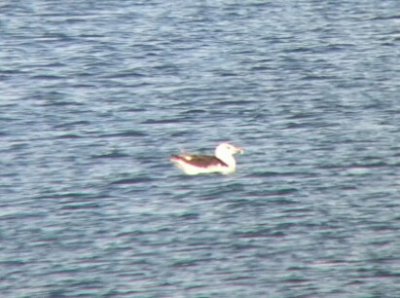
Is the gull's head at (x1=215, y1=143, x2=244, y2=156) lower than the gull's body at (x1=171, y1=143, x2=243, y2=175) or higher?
higher

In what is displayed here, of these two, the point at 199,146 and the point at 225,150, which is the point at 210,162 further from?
the point at 199,146

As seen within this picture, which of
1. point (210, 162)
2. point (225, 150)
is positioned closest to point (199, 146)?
point (225, 150)

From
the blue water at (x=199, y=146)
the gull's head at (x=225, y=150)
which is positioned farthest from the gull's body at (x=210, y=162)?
the blue water at (x=199, y=146)

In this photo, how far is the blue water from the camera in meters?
27.7

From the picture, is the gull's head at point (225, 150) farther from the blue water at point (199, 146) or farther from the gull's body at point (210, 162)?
the blue water at point (199, 146)

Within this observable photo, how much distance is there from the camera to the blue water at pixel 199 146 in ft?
90.9

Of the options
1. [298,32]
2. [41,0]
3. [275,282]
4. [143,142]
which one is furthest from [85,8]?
[275,282]

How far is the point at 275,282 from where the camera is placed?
2706 cm

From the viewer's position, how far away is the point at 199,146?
35.1 metres

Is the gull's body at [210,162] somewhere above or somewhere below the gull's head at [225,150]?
below

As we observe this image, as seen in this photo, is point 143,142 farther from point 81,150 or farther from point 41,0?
point 41,0

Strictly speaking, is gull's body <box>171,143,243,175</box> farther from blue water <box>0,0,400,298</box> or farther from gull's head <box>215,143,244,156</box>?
blue water <box>0,0,400,298</box>

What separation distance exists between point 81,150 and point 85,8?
13841 mm

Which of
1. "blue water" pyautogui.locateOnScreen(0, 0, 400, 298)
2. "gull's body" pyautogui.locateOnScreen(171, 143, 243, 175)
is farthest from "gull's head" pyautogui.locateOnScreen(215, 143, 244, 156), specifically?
"blue water" pyautogui.locateOnScreen(0, 0, 400, 298)
